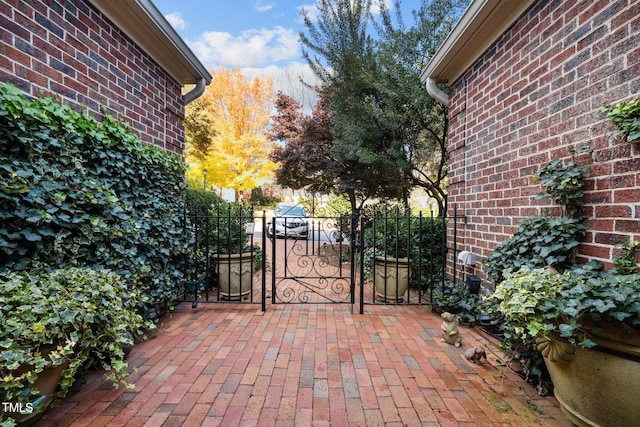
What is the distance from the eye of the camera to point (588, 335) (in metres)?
1.29

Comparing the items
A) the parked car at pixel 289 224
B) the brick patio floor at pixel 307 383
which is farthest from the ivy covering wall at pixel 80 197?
the parked car at pixel 289 224

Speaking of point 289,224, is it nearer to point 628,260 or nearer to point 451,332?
point 451,332

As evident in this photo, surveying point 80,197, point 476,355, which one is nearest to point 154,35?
point 80,197

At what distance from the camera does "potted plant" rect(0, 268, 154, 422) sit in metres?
1.18

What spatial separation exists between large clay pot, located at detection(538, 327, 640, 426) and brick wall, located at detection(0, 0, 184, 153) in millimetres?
3389

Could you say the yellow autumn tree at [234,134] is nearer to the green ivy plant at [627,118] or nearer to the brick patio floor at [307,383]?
the brick patio floor at [307,383]

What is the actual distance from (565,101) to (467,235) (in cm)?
155

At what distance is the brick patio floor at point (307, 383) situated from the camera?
1.50 m

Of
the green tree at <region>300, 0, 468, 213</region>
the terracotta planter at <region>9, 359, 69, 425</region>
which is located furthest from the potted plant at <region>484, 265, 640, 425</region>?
the green tree at <region>300, 0, 468, 213</region>

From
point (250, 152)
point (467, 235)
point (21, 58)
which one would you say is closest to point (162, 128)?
point (21, 58)

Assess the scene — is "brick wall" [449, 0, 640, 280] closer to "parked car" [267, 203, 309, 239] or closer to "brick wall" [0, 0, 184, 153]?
"parked car" [267, 203, 309, 239]

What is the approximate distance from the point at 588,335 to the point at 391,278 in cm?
224

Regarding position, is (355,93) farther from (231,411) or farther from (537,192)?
(231,411)

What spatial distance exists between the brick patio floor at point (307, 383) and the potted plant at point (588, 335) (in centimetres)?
28
